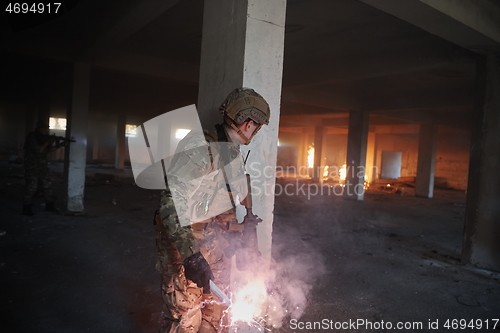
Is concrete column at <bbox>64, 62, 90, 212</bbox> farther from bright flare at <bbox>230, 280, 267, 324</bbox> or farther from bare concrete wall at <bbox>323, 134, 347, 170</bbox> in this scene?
bare concrete wall at <bbox>323, 134, 347, 170</bbox>

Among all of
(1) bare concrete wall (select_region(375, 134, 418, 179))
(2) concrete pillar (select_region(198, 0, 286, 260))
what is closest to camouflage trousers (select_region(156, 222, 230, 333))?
(2) concrete pillar (select_region(198, 0, 286, 260))

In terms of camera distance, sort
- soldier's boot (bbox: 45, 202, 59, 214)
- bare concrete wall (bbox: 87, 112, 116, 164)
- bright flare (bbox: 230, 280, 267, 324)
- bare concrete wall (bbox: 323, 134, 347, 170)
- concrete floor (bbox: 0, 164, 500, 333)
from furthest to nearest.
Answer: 1. bare concrete wall (bbox: 323, 134, 347, 170)
2. bare concrete wall (bbox: 87, 112, 116, 164)
3. soldier's boot (bbox: 45, 202, 59, 214)
4. concrete floor (bbox: 0, 164, 500, 333)
5. bright flare (bbox: 230, 280, 267, 324)

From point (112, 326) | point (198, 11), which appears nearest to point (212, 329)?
point (112, 326)

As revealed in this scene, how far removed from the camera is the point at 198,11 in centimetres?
430

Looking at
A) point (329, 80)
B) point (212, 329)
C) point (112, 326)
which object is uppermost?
point (329, 80)

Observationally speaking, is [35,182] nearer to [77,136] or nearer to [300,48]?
[77,136]

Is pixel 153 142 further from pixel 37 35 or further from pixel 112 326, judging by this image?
pixel 112 326

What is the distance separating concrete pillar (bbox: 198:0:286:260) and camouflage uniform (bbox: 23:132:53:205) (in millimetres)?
5216

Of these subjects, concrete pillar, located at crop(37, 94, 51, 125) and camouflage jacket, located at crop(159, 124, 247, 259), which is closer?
camouflage jacket, located at crop(159, 124, 247, 259)

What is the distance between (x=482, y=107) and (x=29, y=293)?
5786 millimetres

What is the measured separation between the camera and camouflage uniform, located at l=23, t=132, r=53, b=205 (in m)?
6.02

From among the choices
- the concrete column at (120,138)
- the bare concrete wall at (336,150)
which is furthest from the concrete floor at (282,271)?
the bare concrete wall at (336,150)

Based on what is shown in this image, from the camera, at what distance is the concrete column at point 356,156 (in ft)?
35.9

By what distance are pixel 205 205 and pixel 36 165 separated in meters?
5.64
